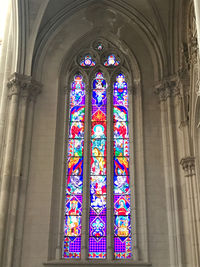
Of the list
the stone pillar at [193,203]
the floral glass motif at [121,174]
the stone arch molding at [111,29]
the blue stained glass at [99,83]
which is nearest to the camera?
the stone pillar at [193,203]

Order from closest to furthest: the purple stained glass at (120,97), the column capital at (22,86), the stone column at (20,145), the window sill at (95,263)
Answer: the window sill at (95,263), the stone column at (20,145), the column capital at (22,86), the purple stained glass at (120,97)

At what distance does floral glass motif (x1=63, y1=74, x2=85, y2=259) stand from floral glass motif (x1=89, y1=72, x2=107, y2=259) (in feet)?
1.12

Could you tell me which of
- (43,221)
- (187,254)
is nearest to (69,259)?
(43,221)

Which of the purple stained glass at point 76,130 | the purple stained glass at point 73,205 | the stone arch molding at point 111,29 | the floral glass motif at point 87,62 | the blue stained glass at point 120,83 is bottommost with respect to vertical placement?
the purple stained glass at point 73,205

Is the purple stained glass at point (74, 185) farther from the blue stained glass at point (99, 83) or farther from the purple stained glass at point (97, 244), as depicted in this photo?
the blue stained glass at point (99, 83)

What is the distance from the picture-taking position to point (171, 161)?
1187 cm

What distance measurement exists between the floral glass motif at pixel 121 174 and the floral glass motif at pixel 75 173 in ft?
3.42

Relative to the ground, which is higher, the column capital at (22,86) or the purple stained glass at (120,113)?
the column capital at (22,86)

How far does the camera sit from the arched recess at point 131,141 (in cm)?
1132

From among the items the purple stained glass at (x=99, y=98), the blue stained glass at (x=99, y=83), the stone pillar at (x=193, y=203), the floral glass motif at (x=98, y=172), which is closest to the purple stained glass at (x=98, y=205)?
the floral glass motif at (x=98, y=172)

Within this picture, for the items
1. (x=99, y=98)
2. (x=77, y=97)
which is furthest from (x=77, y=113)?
(x=99, y=98)

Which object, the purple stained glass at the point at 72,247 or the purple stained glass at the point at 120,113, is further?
the purple stained glass at the point at 120,113

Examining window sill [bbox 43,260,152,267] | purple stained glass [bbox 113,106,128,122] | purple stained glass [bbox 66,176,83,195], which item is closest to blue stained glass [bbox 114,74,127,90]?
purple stained glass [bbox 113,106,128,122]

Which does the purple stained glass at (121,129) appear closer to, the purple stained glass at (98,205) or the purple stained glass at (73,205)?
the purple stained glass at (98,205)
